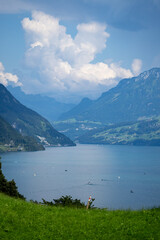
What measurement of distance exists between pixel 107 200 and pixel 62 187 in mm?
36481

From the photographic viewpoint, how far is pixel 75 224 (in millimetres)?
18922

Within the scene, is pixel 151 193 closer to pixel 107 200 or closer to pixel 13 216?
pixel 107 200

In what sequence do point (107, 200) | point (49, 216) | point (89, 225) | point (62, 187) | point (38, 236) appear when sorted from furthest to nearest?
point (62, 187) < point (107, 200) < point (49, 216) < point (89, 225) < point (38, 236)

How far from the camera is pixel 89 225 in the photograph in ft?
62.1

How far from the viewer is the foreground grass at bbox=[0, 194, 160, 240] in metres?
17.5

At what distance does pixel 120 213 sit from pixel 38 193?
129 m

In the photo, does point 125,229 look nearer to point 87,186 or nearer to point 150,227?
point 150,227

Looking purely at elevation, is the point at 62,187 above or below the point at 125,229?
below

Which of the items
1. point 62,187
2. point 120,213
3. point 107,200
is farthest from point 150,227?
point 62,187

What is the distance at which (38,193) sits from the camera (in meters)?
146

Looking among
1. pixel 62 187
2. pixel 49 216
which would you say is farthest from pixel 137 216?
pixel 62 187

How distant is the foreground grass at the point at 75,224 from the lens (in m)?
17.5

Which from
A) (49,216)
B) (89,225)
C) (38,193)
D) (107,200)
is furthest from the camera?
(38,193)

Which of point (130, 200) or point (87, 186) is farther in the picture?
point (87, 186)
